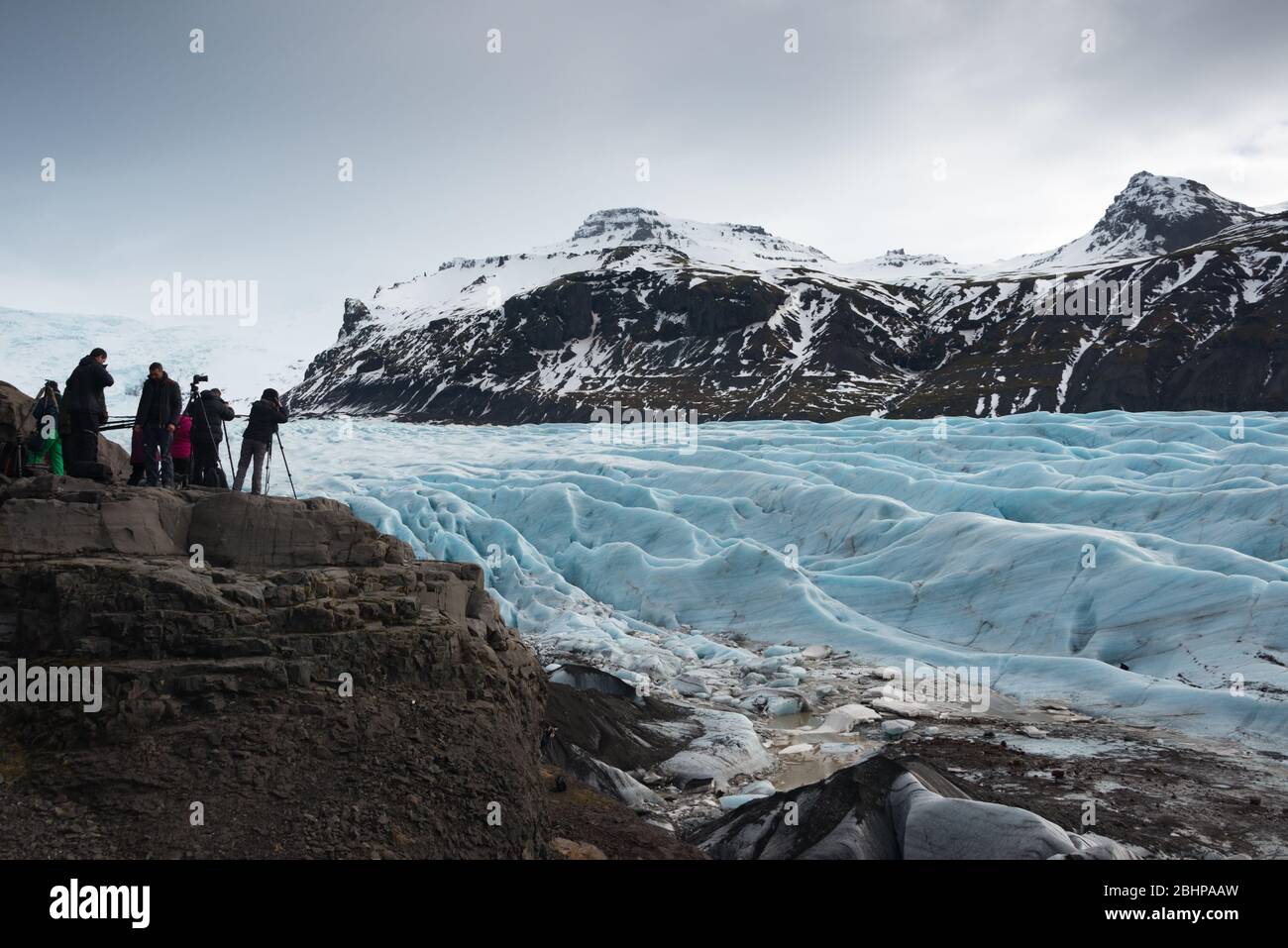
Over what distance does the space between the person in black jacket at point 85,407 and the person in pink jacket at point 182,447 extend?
3.21ft

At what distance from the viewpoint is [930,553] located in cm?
1819

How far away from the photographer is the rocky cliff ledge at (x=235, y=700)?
20.0 ft

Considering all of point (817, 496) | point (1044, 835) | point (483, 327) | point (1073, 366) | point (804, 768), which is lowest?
point (804, 768)

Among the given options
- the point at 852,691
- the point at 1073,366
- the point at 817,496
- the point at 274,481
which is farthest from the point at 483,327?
the point at 852,691

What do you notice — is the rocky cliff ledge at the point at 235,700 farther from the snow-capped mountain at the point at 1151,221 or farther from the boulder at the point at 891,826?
the snow-capped mountain at the point at 1151,221

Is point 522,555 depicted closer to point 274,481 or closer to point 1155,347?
point 274,481

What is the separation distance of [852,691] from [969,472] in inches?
551

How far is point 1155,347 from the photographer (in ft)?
280

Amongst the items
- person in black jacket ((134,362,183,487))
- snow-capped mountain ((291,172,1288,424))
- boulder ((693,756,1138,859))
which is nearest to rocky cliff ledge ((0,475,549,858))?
person in black jacket ((134,362,183,487))

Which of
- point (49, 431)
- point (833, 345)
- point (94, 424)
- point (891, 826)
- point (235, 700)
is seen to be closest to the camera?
point (235, 700)
